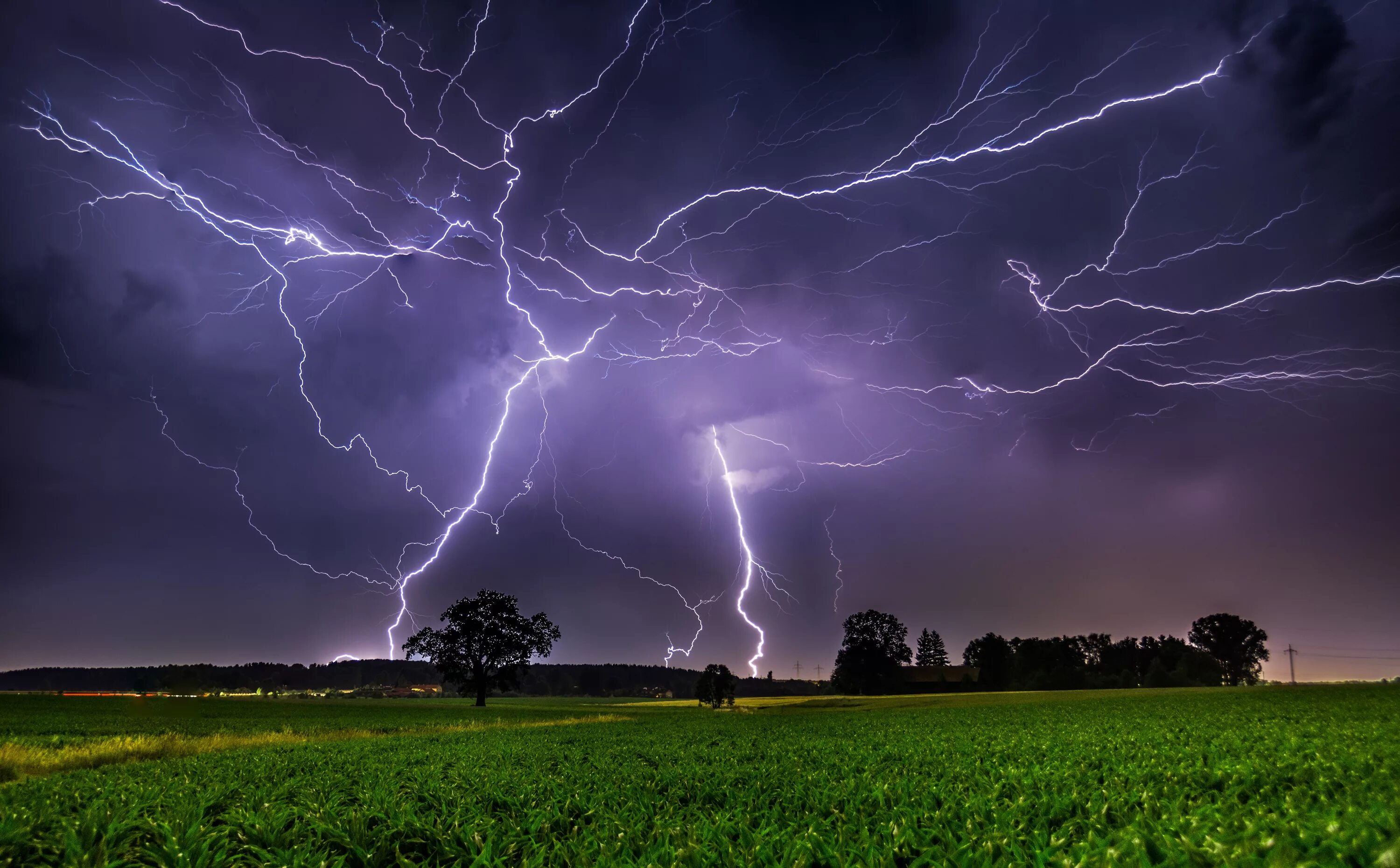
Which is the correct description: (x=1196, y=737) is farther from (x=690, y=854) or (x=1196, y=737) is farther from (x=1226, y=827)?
(x=690, y=854)

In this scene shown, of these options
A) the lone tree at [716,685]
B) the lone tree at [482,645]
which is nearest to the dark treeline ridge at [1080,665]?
the lone tree at [716,685]

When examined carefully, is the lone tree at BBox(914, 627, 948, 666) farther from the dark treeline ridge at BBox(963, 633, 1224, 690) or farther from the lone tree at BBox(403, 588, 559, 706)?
the lone tree at BBox(403, 588, 559, 706)

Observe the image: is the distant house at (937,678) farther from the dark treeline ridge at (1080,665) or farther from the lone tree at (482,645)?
the lone tree at (482,645)

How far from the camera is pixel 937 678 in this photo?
363 ft

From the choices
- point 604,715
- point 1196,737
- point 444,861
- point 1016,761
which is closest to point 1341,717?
point 1196,737

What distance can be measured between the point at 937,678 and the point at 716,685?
60246 millimetres

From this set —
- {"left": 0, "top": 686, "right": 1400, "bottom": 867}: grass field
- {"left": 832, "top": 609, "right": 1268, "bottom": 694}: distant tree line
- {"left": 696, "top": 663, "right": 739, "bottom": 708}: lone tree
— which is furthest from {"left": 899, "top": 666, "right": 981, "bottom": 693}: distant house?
{"left": 0, "top": 686, "right": 1400, "bottom": 867}: grass field

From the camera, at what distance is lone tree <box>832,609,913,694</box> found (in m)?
85.6

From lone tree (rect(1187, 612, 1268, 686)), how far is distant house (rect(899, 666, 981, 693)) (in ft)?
121

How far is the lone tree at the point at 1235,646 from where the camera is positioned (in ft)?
318

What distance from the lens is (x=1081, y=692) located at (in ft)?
165

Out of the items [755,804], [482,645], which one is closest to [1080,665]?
[482,645]

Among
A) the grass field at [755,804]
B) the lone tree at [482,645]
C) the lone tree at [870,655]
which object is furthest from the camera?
the lone tree at [870,655]

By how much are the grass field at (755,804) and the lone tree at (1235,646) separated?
117 meters
